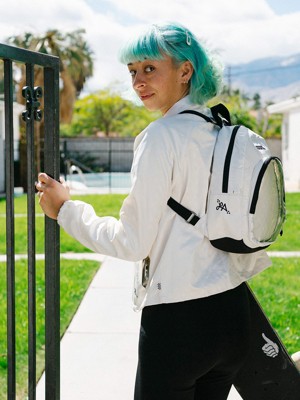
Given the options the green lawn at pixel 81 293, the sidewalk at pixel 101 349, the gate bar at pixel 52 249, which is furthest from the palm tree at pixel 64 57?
the gate bar at pixel 52 249

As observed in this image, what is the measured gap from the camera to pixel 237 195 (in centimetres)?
207

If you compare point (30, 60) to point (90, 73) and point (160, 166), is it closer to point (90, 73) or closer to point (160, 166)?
point (160, 166)

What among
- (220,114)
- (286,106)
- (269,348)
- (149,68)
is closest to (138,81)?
(149,68)

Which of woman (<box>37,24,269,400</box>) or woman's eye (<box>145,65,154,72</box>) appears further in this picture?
woman's eye (<box>145,65,154,72</box>)

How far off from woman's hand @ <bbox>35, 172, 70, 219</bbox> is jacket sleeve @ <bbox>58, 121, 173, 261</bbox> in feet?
0.51

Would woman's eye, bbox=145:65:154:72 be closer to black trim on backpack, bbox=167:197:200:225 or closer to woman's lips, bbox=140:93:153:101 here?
woman's lips, bbox=140:93:153:101

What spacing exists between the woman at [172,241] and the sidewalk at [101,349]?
178cm

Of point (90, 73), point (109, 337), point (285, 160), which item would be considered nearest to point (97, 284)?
point (109, 337)

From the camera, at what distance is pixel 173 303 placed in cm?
206

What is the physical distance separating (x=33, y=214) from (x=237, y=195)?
Result: 0.75 m

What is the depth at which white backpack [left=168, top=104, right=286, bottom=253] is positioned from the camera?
206 centimetres

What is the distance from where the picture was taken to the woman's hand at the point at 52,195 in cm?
224

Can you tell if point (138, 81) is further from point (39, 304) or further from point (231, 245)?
point (39, 304)

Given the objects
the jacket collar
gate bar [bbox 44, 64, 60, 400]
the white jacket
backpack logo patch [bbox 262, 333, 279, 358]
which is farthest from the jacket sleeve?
backpack logo patch [bbox 262, 333, 279, 358]
